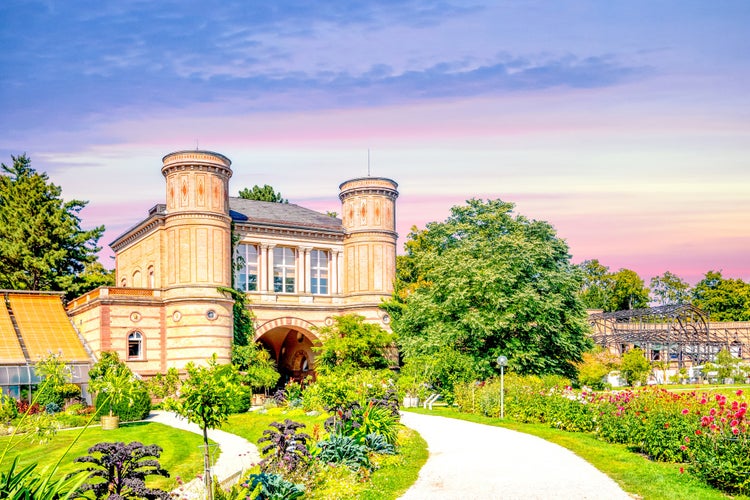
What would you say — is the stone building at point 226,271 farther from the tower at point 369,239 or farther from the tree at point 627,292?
the tree at point 627,292

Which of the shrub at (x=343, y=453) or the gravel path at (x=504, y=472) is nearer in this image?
the gravel path at (x=504, y=472)

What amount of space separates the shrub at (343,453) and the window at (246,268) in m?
24.2

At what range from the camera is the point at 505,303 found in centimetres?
3094

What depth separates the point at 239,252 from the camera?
126ft

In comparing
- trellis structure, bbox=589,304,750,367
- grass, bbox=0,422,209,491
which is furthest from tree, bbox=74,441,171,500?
trellis structure, bbox=589,304,750,367

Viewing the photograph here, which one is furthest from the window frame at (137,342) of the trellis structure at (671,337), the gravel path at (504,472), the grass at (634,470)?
the trellis structure at (671,337)

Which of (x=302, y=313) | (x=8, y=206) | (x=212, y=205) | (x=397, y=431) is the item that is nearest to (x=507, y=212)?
(x=302, y=313)

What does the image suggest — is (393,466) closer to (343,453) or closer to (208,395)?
(343,453)

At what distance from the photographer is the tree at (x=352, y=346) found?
123 ft

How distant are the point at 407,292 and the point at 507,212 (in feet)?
24.9

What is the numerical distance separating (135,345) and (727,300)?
71.7m

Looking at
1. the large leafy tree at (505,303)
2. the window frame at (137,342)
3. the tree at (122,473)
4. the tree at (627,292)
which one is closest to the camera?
the tree at (122,473)

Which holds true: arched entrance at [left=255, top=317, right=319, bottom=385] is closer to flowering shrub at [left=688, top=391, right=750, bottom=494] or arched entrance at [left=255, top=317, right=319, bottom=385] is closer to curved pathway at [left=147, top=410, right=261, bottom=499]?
curved pathway at [left=147, top=410, right=261, bottom=499]

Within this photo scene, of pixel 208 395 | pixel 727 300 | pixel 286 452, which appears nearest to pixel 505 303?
Answer: pixel 286 452
